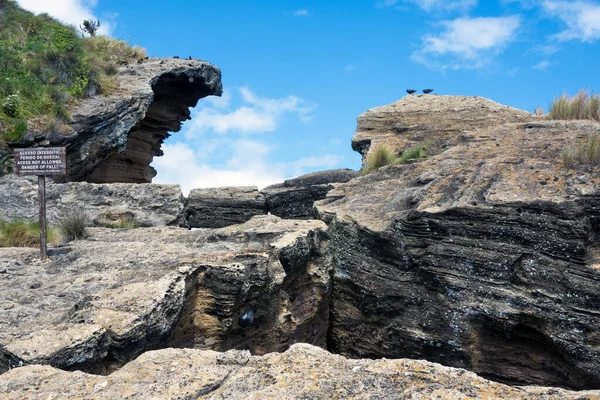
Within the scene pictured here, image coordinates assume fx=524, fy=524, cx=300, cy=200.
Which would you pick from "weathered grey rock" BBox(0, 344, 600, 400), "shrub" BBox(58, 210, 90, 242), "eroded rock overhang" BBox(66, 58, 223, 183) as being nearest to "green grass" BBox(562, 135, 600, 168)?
"weathered grey rock" BBox(0, 344, 600, 400)

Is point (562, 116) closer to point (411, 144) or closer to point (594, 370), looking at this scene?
point (411, 144)

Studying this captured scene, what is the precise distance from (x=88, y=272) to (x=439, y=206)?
19.8 ft

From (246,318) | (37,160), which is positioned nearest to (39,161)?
(37,160)

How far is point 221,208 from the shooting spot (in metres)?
16.4

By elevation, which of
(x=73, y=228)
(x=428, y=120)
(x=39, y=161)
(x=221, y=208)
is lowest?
(x=73, y=228)

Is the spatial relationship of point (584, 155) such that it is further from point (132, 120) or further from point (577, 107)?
point (132, 120)

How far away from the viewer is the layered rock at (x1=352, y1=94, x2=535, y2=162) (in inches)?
588

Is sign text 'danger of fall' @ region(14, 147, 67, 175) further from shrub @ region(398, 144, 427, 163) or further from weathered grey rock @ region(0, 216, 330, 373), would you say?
shrub @ region(398, 144, 427, 163)

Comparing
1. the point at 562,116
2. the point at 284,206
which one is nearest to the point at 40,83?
the point at 284,206

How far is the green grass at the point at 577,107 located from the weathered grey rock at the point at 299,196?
234 inches

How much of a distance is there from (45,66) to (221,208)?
346 inches

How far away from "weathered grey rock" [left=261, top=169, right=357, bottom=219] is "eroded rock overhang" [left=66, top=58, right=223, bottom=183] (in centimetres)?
606

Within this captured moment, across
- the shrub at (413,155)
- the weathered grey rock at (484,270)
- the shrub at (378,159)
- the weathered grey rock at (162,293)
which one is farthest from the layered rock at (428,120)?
the weathered grey rock at (162,293)

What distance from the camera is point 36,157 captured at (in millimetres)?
9703
